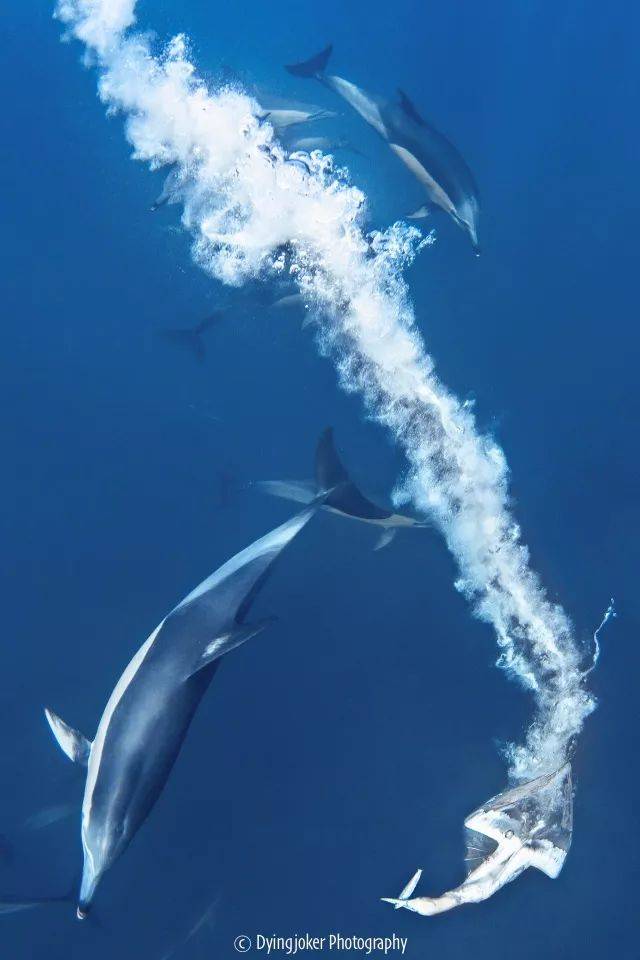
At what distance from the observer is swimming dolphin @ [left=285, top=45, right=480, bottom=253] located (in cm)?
766

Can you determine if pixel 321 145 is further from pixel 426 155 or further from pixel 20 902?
pixel 20 902

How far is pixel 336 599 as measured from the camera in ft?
25.7

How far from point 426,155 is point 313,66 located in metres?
2.03

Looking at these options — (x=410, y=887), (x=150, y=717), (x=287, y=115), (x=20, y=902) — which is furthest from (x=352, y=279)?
(x=20, y=902)

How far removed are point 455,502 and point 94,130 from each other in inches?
237

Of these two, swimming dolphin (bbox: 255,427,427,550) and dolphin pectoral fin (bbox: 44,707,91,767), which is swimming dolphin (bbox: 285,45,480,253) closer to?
swimming dolphin (bbox: 255,427,427,550)

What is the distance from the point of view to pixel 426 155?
25.2 ft

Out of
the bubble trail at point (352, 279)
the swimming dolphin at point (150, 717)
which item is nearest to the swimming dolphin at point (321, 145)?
the bubble trail at point (352, 279)

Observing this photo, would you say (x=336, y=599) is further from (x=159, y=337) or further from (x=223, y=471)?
(x=159, y=337)

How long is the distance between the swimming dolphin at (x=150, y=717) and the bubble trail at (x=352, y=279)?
3.26 metres

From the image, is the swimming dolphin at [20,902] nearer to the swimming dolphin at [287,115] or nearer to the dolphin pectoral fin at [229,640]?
the dolphin pectoral fin at [229,640]

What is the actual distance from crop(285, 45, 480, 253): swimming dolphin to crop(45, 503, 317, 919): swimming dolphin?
482 cm

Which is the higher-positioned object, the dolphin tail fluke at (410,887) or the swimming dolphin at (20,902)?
the dolphin tail fluke at (410,887)

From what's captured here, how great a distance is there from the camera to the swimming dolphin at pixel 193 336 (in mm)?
8258
